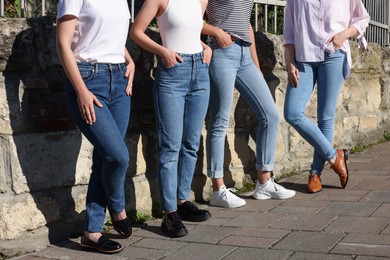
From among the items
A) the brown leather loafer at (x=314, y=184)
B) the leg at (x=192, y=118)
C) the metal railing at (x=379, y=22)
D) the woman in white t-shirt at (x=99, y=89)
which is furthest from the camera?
the metal railing at (x=379, y=22)

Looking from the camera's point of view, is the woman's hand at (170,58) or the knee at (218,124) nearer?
the woman's hand at (170,58)

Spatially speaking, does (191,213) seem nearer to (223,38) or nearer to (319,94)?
(223,38)

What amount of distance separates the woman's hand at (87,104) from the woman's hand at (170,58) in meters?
0.63

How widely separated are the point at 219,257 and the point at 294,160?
2.61m

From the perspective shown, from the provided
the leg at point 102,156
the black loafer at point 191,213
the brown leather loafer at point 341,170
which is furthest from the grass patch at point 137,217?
the brown leather loafer at point 341,170

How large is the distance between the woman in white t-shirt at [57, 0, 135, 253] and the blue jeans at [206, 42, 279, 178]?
0.95m

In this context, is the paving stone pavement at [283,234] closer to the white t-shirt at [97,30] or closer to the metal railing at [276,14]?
the white t-shirt at [97,30]

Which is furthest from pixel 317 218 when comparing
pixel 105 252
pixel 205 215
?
pixel 105 252

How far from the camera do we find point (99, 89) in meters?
3.83

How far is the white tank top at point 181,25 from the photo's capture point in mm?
4227

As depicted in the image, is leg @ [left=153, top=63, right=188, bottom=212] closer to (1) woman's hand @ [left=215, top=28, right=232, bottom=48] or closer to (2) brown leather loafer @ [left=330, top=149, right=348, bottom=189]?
(1) woman's hand @ [left=215, top=28, right=232, bottom=48]

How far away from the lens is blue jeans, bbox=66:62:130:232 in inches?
149

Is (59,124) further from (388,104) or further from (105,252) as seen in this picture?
(388,104)

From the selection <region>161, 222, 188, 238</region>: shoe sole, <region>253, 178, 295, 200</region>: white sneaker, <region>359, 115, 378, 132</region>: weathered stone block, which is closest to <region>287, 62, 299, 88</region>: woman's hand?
<region>253, 178, 295, 200</region>: white sneaker
